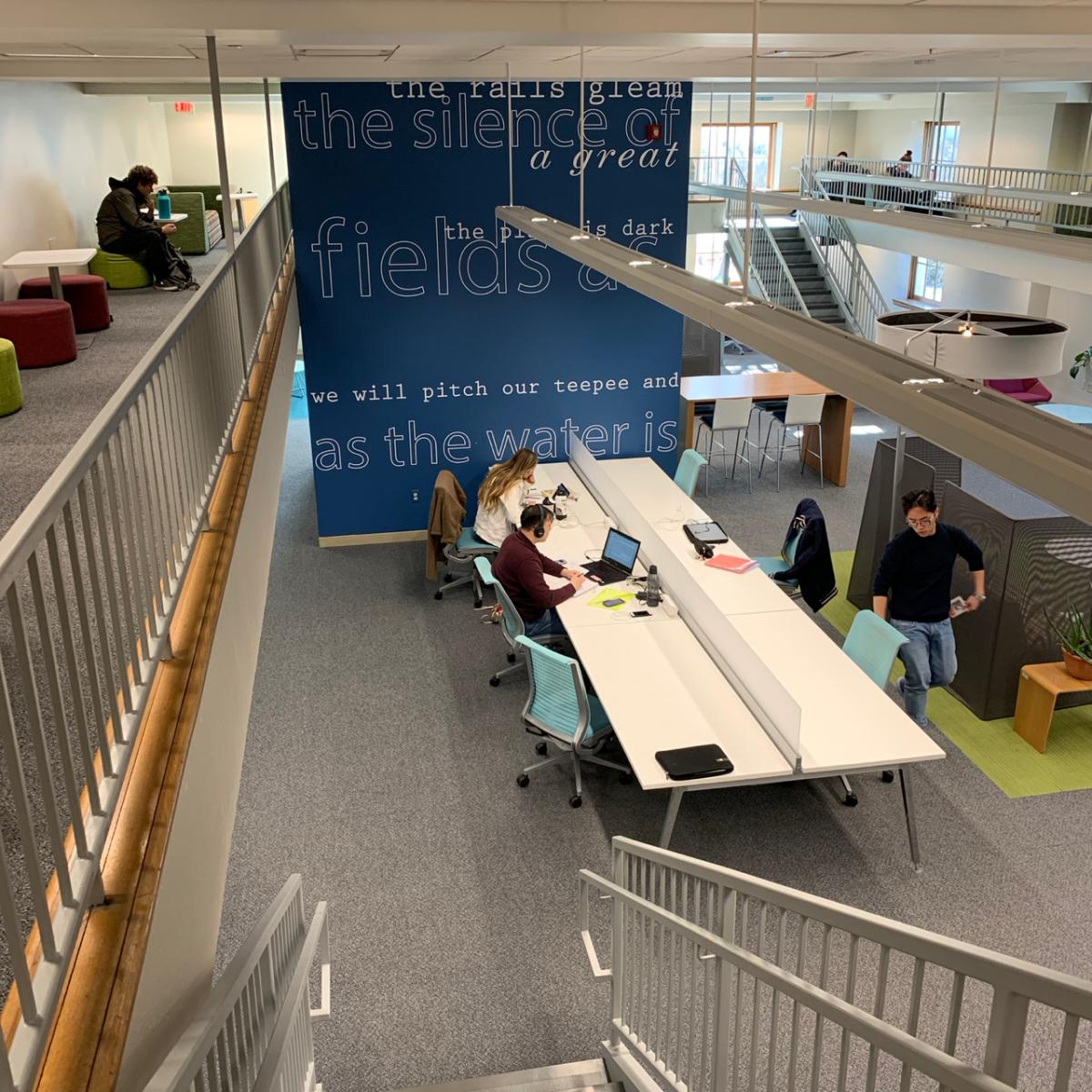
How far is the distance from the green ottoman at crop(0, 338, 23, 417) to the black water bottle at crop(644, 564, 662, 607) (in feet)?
12.8

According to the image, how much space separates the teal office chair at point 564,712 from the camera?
5.90 metres

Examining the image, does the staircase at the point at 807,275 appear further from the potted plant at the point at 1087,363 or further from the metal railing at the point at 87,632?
the metal railing at the point at 87,632

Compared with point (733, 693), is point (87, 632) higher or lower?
higher

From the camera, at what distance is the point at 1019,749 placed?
6.65m

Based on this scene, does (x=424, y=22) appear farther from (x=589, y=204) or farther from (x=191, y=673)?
(x=589, y=204)

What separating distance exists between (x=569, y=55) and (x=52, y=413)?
3714 mm

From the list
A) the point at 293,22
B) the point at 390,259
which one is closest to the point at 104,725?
the point at 293,22

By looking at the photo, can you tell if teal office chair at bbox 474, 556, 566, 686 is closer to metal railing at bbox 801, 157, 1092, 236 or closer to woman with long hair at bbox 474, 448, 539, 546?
woman with long hair at bbox 474, 448, 539, 546

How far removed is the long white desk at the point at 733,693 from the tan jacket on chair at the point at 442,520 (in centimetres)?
147

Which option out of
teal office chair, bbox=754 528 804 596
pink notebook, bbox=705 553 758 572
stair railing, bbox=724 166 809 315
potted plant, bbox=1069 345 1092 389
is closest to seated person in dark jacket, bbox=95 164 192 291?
pink notebook, bbox=705 553 758 572

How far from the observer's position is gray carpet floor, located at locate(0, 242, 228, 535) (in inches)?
197

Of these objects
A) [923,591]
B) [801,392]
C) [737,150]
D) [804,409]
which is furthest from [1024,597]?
[737,150]

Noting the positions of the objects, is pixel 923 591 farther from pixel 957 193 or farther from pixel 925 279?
pixel 925 279

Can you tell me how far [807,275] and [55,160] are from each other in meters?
11.6
